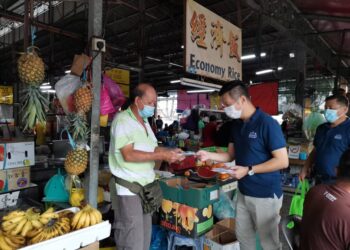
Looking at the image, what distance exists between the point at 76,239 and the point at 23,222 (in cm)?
36

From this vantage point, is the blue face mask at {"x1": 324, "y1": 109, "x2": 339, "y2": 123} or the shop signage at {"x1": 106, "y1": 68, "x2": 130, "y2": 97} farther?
the shop signage at {"x1": 106, "y1": 68, "x2": 130, "y2": 97}

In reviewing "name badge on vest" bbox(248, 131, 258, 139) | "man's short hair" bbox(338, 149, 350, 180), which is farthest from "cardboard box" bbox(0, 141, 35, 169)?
"man's short hair" bbox(338, 149, 350, 180)

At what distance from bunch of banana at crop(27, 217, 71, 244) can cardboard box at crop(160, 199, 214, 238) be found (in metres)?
1.27

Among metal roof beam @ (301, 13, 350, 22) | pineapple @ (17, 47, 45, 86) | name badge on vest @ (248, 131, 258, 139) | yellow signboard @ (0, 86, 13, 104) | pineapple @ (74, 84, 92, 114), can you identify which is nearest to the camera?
pineapple @ (17, 47, 45, 86)

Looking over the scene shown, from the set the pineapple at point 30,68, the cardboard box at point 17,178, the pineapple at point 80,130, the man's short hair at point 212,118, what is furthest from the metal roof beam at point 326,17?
the cardboard box at point 17,178

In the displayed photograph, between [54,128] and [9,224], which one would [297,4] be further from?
[9,224]

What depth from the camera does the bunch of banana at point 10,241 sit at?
1.55m

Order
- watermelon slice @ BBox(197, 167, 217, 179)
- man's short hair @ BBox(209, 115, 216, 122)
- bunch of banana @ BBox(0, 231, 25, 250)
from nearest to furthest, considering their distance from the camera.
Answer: bunch of banana @ BBox(0, 231, 25, 250) → watermelon slice @ BBox(197, 167, 217, 179) → man's short hair @ BBox(209, 115, 216, 122)

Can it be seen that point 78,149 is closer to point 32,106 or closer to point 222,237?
point 32,106

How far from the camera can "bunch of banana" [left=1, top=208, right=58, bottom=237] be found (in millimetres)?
1674

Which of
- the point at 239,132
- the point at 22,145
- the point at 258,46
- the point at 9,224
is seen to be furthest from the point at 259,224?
the point at 258,46

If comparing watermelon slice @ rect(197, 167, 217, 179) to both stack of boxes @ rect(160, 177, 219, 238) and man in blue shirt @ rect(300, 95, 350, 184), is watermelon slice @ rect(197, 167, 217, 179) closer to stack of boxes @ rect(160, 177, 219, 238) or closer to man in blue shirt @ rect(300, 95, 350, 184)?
stack of boxes @ rect(160, 177, 219, 238)

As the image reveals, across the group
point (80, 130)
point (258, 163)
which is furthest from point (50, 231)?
point (258, 163)

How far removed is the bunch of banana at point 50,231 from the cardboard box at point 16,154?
154 cm
